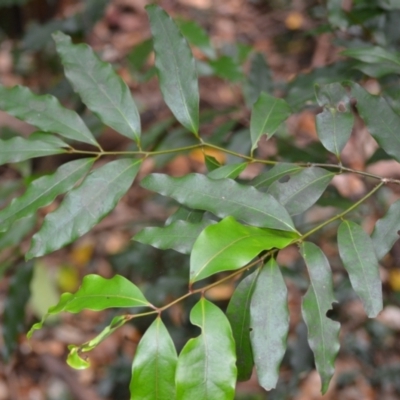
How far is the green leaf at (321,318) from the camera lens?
2.55ft

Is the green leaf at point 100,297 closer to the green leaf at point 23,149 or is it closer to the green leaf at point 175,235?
the green leaf at point 175,235

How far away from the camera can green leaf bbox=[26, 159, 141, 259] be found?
868 millimetres

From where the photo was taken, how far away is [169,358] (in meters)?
0.77

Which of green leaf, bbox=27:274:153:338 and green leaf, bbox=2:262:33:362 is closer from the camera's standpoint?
green leaf, bbox=27:274:153:338

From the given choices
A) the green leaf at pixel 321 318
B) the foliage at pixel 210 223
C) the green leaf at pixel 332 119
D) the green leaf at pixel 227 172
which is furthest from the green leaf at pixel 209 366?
the green leaf at pixel 332 119

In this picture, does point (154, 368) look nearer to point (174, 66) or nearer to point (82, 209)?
point (82, 209)

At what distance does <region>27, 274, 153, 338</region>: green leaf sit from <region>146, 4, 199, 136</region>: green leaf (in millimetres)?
323

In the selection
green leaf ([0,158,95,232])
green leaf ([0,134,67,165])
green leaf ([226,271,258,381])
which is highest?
green leaf ([0,134,67,165])

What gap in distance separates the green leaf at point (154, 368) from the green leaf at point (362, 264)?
25cm

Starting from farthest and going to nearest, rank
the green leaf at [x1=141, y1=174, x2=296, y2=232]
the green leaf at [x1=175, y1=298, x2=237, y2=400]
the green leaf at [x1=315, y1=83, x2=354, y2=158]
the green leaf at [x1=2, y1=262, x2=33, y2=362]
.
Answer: the green leaf at [x1=2, y1=262, x2=33, y2=362] < the green leaf at [x1=315, y1=83, x2=354, y2=158] < the green leaf at [x1=141, y1=174, x2=296, y2=232] < the green leaf at [x1=175, y1=298, x2=237, y2=400]

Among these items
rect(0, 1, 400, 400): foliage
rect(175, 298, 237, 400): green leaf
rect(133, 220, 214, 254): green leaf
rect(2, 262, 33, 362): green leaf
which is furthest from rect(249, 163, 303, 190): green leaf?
rect(2, 262, 33, 362): green leaf

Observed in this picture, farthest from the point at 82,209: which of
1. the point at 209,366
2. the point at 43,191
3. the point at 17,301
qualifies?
the point at 17,301

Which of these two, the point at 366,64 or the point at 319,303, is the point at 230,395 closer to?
the point at 319,303

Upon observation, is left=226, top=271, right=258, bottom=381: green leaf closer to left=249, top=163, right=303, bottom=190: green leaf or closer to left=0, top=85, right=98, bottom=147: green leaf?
left=249, top=163, right=303, bottom=190: green leaf
